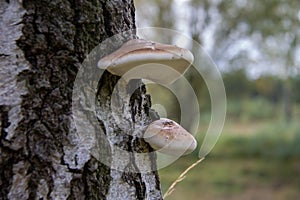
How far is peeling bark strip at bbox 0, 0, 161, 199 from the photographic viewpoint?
0.53m

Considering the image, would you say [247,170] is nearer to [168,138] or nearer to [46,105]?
[168,138]

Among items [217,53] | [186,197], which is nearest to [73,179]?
[186,197]

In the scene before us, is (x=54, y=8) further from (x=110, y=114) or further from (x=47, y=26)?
(x=110, y=114)

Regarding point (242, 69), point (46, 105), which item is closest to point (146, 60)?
point (46, 105)

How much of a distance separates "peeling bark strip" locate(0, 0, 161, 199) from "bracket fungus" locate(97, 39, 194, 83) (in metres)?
0.05

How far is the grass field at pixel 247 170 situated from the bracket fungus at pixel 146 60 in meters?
3.89

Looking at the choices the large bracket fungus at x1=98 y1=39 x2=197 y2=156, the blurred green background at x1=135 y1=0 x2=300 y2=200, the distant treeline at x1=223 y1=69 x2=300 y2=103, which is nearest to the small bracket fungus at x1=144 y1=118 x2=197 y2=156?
the large bracket fungus at x1=98 y1=39 x2=197 y2=156

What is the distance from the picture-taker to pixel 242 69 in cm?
834

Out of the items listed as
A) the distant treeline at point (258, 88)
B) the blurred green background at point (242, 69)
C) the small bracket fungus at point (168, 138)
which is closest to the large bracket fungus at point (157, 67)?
the small bracket fungus at point (168, 138)

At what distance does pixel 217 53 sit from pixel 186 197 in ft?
12.7

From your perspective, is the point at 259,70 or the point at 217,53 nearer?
the point at 217,53

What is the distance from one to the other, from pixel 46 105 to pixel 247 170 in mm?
5443

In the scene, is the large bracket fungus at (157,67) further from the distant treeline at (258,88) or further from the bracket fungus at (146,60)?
the distant treeline at (258,88)

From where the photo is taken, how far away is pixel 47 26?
1.85ft
